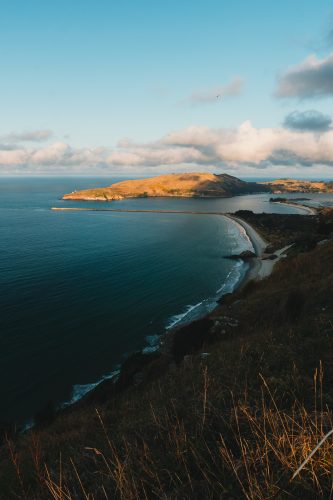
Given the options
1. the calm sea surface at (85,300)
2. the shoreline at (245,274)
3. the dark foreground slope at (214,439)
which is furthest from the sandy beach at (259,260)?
the dark foreground slope at (214,439)

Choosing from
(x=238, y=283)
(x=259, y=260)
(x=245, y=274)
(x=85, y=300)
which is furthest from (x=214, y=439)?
(x=259, y=260)

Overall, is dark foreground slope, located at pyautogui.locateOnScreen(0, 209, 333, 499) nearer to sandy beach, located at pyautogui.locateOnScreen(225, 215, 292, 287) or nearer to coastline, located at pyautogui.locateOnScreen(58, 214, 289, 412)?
coastline, located at pyautogui.locateOnScreen(58, 214, 289, 412)

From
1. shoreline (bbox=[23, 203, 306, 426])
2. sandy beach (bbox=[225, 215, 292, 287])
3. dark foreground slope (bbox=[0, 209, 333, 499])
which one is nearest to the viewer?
dark foreground slope (bbox=[0, 209, 333, 499])

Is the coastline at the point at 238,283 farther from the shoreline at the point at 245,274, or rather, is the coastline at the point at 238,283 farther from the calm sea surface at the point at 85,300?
the calm sea surface at the point at 85,300

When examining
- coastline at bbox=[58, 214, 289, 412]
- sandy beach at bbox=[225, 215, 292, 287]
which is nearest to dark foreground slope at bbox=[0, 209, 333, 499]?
coastline at bbox=[58, 214, 289, 412]

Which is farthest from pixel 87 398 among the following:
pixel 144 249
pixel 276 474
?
pixel 144 249

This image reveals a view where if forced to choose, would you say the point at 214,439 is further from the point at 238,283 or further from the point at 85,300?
the point at 238,283

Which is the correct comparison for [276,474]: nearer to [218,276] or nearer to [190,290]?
[190,290]
